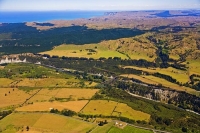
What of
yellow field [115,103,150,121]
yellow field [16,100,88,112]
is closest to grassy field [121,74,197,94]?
yellow field [115,103,150,121]

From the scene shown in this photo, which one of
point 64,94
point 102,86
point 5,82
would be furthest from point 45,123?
point 5,82

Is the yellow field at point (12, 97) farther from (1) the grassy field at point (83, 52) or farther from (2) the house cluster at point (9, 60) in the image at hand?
(1) the grassy field at point (83, 52)

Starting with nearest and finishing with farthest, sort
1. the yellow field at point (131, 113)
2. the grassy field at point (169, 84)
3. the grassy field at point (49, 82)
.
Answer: the yellow field at point (131, 113)
the grassy field at point (169, 84)
the grassy field at point (49, 82)

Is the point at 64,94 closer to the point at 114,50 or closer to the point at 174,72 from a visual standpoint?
the point at 174,72

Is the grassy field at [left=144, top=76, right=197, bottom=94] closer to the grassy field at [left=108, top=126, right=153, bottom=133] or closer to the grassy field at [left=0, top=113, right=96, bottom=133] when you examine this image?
the grassy field at [left=108, top=126, right=153, bottom=133]

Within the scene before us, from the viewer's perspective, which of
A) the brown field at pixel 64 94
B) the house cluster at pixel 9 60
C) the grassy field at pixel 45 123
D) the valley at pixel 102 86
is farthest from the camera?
the house cluster at pixel 9 60

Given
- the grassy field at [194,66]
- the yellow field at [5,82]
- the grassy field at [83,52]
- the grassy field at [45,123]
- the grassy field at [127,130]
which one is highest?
the grassy field at [83,52]

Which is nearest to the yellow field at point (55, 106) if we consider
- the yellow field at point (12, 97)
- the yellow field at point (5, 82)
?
the yellow field at point (12, 97)
